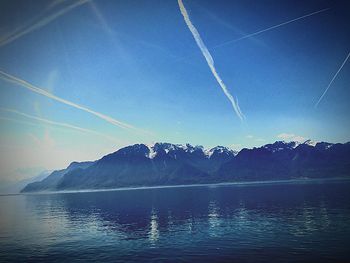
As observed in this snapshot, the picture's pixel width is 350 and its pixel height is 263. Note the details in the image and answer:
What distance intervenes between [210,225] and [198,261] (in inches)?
1280

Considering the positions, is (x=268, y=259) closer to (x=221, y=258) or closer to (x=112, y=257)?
(x=221, y=258)

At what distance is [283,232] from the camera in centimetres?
6241

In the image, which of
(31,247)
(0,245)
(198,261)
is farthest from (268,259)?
(0,245)

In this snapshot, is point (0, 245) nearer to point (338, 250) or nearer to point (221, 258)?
point (221, 258)

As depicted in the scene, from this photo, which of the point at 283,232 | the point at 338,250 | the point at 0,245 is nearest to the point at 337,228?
the point at 283,232

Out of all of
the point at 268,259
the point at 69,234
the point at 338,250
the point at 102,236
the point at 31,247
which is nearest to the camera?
the point at 268,259

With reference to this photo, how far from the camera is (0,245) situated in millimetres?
63938

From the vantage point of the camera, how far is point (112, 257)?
48.8 m

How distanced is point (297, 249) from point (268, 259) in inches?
330

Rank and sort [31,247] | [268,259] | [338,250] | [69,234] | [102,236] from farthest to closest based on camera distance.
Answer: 1. [69,234]
2. [102,236]
3. [31,247]
4. [338,250]
5. [268,259]

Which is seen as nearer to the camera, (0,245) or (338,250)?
(338,250)

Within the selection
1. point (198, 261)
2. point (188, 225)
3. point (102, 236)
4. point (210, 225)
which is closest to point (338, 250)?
point (198, 261)

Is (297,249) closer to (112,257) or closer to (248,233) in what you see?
(248,233)

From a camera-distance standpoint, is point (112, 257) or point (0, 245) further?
point (0, 245)
